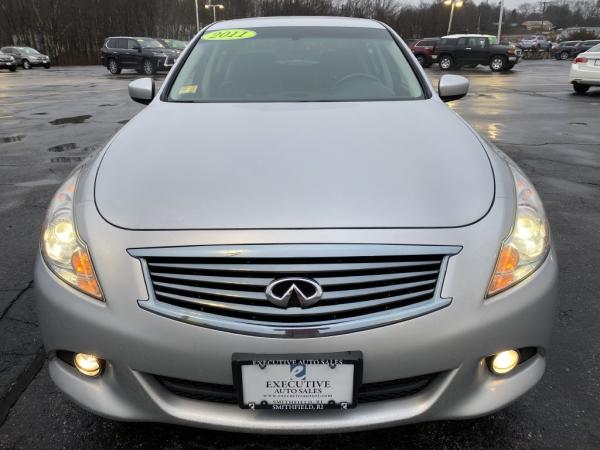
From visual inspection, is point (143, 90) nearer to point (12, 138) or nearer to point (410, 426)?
point (410, 426)

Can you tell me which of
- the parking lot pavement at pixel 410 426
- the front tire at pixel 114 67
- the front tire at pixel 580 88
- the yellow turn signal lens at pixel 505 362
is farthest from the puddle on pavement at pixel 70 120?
the front tire at pixel 114 67

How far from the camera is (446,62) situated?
81.9 ft

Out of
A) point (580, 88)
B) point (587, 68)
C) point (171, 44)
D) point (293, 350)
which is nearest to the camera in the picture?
point (293, 350)

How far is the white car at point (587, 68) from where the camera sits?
12023 millimetres

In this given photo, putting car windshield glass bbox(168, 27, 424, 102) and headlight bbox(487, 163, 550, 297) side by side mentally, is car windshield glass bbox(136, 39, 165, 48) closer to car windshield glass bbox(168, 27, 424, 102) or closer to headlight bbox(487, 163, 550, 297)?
car windshield glass bbox(168, 27, 424, 102)

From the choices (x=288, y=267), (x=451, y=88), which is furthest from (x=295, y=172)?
(x=451, y=88)

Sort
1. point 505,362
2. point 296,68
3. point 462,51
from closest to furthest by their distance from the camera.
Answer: point 505,362 < point 296,68 < point 462,51

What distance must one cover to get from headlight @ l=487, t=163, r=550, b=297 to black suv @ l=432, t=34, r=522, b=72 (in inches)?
950

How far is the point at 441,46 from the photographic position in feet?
81.1

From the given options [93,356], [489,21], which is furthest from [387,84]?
[489,21]

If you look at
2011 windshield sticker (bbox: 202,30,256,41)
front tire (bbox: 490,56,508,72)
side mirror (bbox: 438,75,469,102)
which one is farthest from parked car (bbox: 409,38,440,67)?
2011 windshield sticker (bbox: 202,30,256,41)

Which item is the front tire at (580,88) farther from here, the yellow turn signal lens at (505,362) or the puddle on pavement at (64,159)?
the yellow turn signal lens at (505,362)

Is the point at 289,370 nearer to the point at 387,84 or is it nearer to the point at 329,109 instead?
the point at 329,109

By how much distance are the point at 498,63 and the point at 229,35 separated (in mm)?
23280
